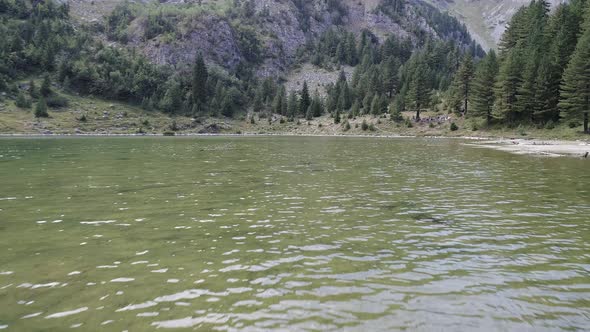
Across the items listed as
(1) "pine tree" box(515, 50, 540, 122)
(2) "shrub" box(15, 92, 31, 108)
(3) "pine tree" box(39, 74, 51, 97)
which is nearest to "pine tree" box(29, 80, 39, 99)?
(3) "pine tree" box(39, 74, 51, 97)

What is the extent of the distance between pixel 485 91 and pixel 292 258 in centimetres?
11312

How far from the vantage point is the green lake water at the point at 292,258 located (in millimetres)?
8312

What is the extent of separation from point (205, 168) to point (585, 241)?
97.0ft

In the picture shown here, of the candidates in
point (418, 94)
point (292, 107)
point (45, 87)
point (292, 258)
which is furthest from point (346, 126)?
point (292, 258)

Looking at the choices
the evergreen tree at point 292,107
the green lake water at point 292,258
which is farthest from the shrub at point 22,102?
the green lake water at point 292,258

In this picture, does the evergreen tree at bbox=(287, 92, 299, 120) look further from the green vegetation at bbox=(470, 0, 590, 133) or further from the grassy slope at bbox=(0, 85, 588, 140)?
the green vegetation at bbox=(470, 0, 590, 133)

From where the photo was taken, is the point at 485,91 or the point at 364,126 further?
the point at 364,126

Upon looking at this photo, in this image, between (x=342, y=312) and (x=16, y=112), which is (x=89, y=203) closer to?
(x=342, y=312)

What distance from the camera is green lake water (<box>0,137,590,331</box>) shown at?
831 centimetres

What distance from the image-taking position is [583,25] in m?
94.2

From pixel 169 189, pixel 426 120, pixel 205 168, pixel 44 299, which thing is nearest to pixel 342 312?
Result: pixel 44 299

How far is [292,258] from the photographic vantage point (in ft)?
39.3

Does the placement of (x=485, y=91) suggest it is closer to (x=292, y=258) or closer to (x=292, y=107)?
(x=292, y=107)

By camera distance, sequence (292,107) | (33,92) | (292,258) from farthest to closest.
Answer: (292,107), (33,92), (292,258)
